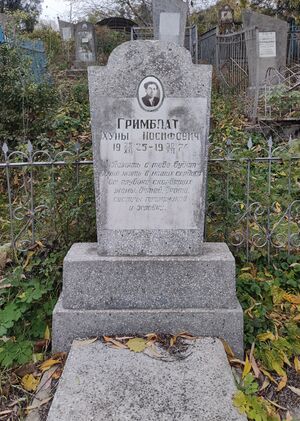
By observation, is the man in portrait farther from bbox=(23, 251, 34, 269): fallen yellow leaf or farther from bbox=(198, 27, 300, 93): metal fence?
bbox=(198, 27, 300, 93): metal fence

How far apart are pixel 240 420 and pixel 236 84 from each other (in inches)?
371

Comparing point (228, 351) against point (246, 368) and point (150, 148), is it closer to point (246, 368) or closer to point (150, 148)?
point (246, 368)

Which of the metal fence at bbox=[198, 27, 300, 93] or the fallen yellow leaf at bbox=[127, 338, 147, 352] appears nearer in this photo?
the fallen yellow leaf at bbox=[127, 338, 147, 352]

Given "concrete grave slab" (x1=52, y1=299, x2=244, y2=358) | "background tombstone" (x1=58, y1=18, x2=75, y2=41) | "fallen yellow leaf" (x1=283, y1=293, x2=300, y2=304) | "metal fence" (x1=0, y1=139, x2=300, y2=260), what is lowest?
"fallen yellow leaf" (x1=283, y1=293, x2=300, y2=304)

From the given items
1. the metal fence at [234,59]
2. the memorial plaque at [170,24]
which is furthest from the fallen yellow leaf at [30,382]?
the metal fence at [234,59]

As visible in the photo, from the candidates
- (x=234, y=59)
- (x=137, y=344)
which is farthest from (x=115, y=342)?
(x=234, y=59)

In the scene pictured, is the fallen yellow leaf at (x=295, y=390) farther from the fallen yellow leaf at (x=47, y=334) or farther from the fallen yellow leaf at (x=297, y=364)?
the fallen yellow leaf at (x=47, y=334)

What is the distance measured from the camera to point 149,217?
106 inches

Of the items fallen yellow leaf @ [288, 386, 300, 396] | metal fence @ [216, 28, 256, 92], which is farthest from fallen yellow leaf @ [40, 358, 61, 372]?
metal fence @ [216, 28, 256, 92]

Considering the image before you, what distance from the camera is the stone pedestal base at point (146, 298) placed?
261 centimetres

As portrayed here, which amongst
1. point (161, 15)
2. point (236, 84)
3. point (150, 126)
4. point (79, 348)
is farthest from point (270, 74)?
point (79, 348)

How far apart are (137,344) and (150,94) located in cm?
141

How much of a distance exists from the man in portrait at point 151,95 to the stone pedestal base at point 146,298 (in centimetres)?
90

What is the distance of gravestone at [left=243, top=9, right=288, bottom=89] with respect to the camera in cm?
934
